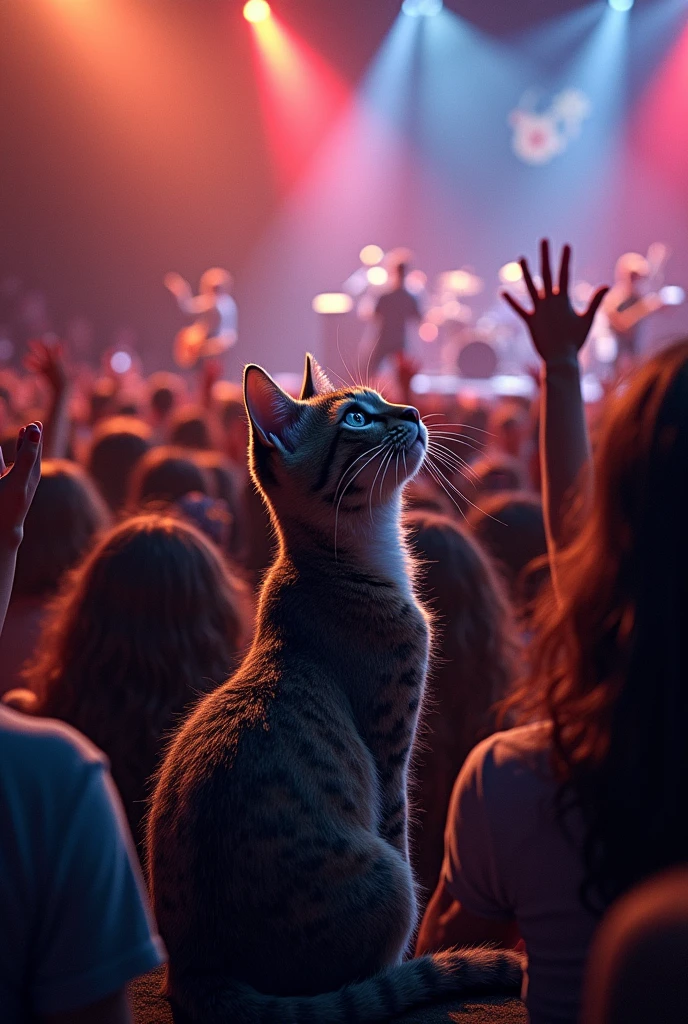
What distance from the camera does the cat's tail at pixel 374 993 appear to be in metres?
1.29

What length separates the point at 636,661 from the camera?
1.06 m

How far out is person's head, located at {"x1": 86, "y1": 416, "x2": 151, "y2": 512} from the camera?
4.96 m

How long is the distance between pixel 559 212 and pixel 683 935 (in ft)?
65.7

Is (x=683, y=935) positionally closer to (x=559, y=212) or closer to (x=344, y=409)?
(x=344, y=409)

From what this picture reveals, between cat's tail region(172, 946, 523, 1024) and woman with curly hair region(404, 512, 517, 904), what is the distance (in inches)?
36.1

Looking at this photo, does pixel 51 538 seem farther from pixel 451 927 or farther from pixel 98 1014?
pixel 98 1014

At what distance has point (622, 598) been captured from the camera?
3.63 feet

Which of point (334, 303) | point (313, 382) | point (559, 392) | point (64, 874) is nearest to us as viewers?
point (64, 874)

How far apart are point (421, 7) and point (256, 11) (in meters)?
3.39

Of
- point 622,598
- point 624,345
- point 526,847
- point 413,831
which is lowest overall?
point 413,831

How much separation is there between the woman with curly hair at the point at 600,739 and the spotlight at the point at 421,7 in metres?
16.3

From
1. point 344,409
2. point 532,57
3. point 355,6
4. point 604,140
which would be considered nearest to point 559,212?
point 604,140

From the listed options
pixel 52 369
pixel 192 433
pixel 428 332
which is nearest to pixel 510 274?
pixel 428 332

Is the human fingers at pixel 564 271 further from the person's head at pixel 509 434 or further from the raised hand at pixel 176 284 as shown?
the raised hand at pixel 176 284
